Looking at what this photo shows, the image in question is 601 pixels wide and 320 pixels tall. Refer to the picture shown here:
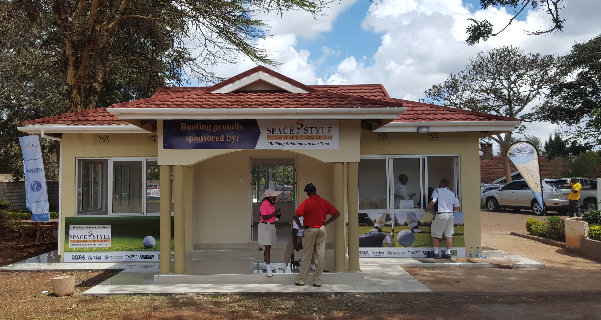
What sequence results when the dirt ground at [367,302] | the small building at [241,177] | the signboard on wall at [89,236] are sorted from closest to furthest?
the dirt ground at [367,302]
the small building at [241,177]
the signboard on wall at [89,236]

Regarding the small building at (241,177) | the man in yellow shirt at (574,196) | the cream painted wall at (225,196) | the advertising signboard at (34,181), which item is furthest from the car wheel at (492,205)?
the advertising signboard at (34,181)

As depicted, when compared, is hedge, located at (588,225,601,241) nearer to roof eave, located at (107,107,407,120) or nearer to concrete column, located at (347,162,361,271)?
concrete column, located at (347,162,361,271)

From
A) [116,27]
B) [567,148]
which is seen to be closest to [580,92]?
[567,148]

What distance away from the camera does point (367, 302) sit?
716 cm

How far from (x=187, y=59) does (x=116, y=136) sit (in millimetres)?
7103

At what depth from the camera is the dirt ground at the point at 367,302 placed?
21.2ft

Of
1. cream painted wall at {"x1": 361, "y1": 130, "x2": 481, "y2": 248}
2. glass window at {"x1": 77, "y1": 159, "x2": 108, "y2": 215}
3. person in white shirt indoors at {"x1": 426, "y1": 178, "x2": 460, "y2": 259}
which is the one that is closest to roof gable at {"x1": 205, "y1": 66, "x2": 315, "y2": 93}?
cream painted wall at {"x1": 361, "y1": 130, "x2": 481, "y2": 248}

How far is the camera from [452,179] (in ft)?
34.7

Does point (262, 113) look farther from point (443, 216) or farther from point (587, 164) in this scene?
point (587, 164)

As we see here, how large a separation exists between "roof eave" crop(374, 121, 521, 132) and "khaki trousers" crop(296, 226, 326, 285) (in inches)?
109

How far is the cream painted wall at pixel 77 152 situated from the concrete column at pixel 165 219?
214 centimetres

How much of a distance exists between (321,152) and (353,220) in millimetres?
1263

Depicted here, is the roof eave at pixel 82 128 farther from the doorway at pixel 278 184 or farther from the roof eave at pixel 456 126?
the roof eave at pixel 456 126

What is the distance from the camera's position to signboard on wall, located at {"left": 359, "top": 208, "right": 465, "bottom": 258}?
34.1 ft
